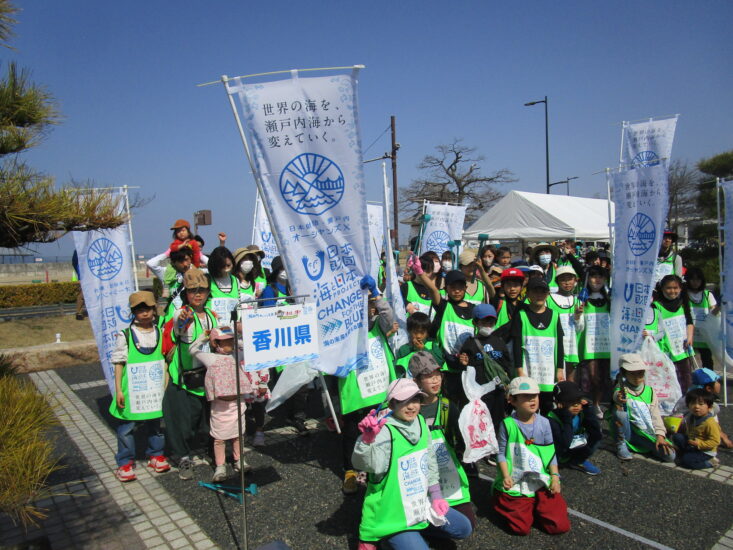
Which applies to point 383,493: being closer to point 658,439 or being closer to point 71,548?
point 71,548

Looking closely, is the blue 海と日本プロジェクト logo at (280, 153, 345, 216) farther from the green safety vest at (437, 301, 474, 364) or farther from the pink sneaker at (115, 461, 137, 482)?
the pink sneaker at (115, 461, 137, 482)

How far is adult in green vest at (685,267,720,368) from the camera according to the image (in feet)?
20.5

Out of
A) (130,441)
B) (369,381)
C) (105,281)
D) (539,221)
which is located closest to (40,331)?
(105,281)

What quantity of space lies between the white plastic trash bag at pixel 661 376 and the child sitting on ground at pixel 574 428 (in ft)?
3.68

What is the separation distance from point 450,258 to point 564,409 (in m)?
5.46

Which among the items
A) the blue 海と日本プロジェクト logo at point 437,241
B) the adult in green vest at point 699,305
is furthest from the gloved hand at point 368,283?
the blue 海と日本プロジェクト logo at point 437,241

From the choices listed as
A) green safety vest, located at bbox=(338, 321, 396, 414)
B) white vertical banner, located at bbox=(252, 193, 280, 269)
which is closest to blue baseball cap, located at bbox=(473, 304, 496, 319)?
green safety vest, located at bbox=(338, 321, 396, 414)

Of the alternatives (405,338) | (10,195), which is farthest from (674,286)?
(10,195)

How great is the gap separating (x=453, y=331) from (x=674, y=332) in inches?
112

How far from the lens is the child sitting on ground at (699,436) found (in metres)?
4.28

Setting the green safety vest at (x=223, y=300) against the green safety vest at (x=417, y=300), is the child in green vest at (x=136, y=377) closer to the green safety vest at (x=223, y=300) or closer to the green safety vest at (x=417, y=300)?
the green safety vest at (x=223, y=300)

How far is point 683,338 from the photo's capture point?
558 centimetres

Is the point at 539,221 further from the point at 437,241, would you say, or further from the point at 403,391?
the point at 403,391

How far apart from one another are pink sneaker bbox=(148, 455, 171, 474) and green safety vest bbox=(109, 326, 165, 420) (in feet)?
1.53
